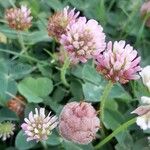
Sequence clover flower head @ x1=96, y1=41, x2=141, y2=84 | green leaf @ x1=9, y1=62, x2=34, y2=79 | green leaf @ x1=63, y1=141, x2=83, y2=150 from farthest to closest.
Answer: green leaf @ x1=9, y1=62, x2=34, y2=79 → green leaf @ x1=63, y1=141, x2=83, y2=150 → clover flower head @ x1=96, y1=41, x2=141, y2=84

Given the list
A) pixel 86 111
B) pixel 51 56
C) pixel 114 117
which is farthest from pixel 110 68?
pixel 51 56

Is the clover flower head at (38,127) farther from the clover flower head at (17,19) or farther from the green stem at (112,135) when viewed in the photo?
the clover flower head at (17,19)

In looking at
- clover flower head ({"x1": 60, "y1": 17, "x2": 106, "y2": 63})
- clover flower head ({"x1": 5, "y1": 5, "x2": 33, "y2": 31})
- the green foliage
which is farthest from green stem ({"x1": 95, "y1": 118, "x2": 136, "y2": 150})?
clover flower head ({"x1": 5, "y1": 5, "x2": 33, "y2": 31})

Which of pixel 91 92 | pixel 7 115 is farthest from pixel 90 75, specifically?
pixel 7 115

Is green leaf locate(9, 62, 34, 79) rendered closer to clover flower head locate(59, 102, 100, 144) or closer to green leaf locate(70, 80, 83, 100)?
green leaf locate(70, 80, 83, 100)

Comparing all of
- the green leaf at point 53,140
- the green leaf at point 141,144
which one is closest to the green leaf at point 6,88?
the green leaf at point 53,140

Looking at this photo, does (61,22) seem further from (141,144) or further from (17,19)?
(141,144)
